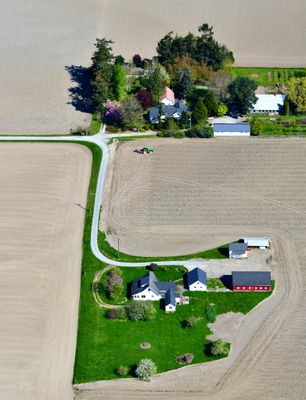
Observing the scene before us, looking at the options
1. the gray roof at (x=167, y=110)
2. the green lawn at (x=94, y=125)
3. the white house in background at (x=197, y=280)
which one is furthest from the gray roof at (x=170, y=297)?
the gray roof at (x=167, y=110)

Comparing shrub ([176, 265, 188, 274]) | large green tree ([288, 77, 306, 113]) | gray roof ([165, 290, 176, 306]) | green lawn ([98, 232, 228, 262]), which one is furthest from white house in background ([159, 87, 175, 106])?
gray roof ([165, 290, 176, 306])

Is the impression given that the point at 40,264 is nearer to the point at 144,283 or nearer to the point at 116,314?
the point at 116,314

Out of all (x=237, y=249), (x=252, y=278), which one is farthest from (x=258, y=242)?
(x=252, y=278)

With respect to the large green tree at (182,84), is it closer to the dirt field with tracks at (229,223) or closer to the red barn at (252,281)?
the dirt field with tracks at (229,223)

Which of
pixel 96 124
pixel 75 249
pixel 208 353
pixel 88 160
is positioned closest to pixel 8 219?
pixel 75 249

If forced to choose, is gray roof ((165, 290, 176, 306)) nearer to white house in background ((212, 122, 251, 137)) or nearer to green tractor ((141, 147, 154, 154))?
green tractor ((141, 147, 154, 154))

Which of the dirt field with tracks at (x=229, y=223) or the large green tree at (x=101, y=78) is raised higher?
the large green tree at (x=101, y=78)
